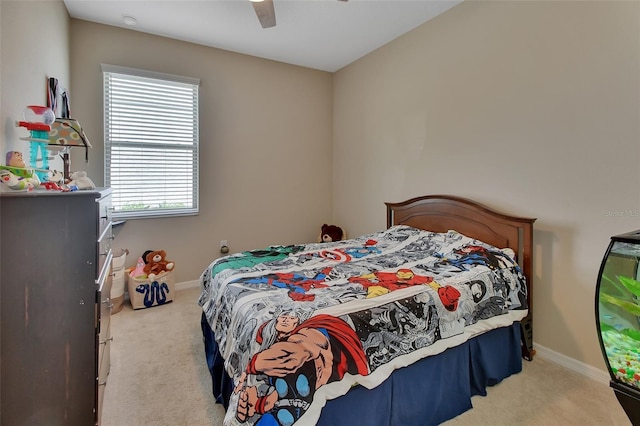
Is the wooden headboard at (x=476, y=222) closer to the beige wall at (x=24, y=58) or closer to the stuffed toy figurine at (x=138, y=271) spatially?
the stuffed toy figurine at (x=138, y=271)

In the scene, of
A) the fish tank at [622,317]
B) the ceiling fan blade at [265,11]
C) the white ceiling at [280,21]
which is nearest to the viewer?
the fish tank at [622,317]

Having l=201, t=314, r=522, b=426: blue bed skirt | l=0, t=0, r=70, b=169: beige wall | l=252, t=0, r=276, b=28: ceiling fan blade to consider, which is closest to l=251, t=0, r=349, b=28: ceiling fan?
l=252, t=0, r=276, b=28: ceiling fan blade

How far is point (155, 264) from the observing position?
128 inches

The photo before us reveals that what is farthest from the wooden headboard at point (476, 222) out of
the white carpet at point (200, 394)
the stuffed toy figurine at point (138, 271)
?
the stuffed toy figurine at point (138, 271)

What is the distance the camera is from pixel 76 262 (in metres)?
1.32

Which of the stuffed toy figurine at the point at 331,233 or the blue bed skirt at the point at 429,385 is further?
the stuffed toy figurine at the point at 331,233

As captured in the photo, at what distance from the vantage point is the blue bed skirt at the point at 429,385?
4.60 ft

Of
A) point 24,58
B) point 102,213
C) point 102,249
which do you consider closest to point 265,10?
point 24,58

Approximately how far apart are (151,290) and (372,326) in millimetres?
2641

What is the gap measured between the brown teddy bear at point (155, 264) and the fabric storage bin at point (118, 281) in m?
0.21

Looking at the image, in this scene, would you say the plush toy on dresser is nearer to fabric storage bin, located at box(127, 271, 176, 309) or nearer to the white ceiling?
fabric storage bin, located at box(127, 271, 176, 309)

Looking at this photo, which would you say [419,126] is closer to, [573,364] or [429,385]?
[573,364]

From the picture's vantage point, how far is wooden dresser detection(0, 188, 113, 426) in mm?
1185

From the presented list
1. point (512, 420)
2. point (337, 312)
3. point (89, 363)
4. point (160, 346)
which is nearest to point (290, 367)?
point (337, 312)
